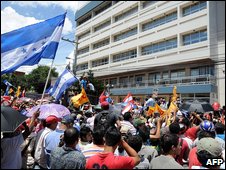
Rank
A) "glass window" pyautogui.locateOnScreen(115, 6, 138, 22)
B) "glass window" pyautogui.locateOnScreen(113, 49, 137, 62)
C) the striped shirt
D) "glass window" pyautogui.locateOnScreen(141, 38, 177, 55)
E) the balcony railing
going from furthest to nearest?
"glass window" pyautogui.locateOnScreen(115, 6, 138, 22)
"glass window" pyautogui.locateOnScreen(113, 49, 137, 62)
"glass window" pyautogui.locateOnScreen(141, 38, 177, 55)
the balcony railing
the striped shirt

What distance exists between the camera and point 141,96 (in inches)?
1296

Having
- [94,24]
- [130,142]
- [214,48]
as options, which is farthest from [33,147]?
[94,24]

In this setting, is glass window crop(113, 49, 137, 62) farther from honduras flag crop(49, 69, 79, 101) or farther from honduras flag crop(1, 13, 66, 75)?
honduras flag crop(1, 13, 66, 75)

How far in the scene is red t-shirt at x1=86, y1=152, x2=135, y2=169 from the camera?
2.90m

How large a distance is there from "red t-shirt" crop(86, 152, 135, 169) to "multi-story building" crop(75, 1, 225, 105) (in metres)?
22.6

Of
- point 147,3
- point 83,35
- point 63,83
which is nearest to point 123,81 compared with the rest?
point 147,3

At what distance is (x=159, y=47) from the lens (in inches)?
1218

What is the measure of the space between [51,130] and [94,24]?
138 feet

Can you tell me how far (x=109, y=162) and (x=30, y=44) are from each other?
2777 mm

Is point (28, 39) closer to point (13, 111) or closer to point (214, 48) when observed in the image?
point (13, 111)

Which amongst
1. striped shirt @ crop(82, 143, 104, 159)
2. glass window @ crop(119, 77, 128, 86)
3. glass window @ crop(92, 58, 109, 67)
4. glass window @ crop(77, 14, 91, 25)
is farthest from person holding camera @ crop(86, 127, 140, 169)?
glass window @ crop(77, 14, 91, 25)

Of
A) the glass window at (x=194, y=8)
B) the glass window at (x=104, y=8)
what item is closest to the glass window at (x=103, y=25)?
the glass window at (x=104, y=8)

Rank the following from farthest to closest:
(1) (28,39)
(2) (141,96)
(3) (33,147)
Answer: (2) (141,96), (1) (28,39), (3) (33,147)

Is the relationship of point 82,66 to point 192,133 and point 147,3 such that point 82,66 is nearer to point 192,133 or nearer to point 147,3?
point 147,3
